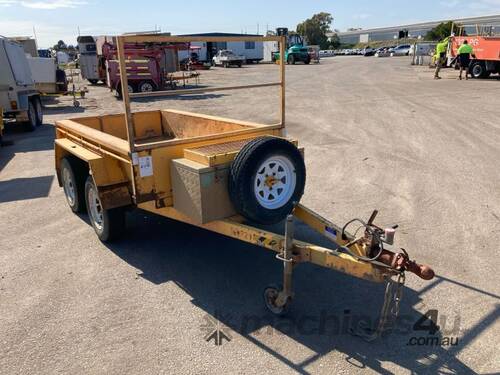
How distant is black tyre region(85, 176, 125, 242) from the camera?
→ 479 cm

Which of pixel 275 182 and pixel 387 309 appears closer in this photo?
pixel 387 309

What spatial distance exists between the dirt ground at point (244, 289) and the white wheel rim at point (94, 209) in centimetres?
26

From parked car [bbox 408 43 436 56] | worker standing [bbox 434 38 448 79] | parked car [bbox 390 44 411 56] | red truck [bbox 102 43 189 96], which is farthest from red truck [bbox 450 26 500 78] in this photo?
parked car [bbox 390 44 411 56]

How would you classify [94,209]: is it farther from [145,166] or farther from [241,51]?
[241,51]

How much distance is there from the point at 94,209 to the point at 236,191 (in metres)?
2.24

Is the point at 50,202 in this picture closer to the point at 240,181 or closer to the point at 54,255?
the point at 54,255

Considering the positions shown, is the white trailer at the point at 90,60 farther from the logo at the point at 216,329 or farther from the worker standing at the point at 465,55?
the logo at the point at 216,329

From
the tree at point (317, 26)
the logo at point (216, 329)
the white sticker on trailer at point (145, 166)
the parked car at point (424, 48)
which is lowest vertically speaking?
the logo at point (216, 329)

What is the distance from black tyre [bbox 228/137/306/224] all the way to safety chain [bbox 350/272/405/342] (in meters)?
1.22

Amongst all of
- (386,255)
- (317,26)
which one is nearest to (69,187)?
(386,255)

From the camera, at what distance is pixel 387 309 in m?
2.97

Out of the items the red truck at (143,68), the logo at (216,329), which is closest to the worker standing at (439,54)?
the red truck at (143,68)

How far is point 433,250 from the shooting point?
15.1ft

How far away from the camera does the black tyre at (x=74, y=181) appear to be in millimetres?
5520
